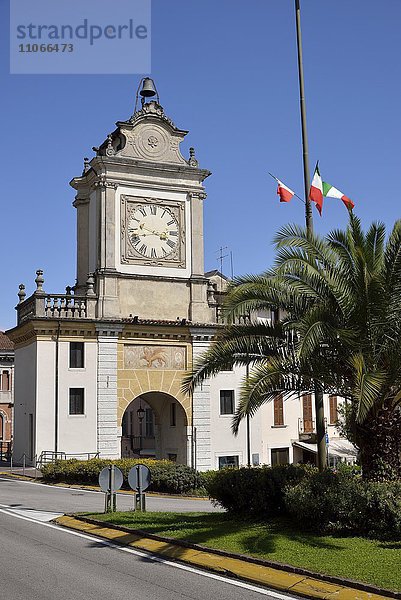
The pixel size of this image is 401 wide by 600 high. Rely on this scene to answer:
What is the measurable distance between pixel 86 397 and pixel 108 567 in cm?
2482

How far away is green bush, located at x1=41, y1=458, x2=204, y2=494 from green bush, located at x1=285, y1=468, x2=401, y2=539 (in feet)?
48.2

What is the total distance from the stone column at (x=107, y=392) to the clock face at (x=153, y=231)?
465cm

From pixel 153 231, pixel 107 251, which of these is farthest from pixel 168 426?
pixel 153 231

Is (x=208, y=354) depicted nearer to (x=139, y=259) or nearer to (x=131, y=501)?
(x=131, y=501)

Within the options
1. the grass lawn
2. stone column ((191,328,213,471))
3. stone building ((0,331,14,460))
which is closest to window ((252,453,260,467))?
stone column ((191,328,213,471))

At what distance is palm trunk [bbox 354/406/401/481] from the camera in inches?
583

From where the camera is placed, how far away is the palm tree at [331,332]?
1492 cm

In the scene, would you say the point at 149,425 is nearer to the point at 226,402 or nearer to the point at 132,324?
the point at 226,402

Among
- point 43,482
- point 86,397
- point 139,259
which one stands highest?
point 139,259

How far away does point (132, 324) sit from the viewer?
38.4 m

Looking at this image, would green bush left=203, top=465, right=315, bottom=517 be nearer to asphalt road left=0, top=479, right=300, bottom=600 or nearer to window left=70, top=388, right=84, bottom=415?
asphalt road left=0, top=479, right=300, bottom=600

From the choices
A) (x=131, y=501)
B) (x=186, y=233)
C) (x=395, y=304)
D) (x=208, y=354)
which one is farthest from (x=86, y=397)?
(x=395, y=304)

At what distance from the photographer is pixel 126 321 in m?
38.2

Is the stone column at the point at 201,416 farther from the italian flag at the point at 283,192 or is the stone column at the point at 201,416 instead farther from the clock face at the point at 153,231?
the italian flag at the point at 283,192
